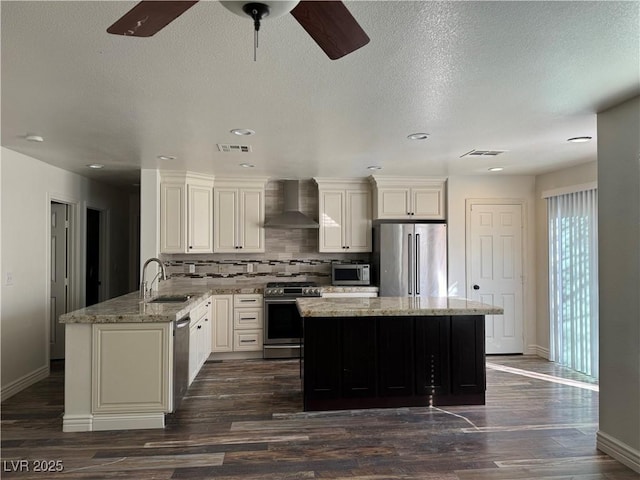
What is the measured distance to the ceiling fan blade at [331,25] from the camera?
127 centimetres

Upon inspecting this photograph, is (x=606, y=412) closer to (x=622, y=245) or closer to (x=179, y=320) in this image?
(x=622, y=245)

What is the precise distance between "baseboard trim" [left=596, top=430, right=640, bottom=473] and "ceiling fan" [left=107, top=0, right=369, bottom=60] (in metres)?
2.96

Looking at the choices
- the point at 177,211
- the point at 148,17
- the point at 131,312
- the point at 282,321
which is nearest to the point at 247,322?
the point at 282,321

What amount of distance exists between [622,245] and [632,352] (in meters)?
0.68

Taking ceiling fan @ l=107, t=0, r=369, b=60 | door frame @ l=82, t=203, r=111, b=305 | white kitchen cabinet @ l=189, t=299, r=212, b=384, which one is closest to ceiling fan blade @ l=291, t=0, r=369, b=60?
ceiling fan @ l=107, t=0, r=369, b=60

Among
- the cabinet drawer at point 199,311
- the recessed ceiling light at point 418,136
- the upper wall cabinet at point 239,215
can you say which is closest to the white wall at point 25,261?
the cabinet drawer at point 199,311

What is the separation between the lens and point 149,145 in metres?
3.78

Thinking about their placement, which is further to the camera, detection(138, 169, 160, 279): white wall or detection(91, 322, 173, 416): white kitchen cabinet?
detection(138, 169, 160, 279): white wall

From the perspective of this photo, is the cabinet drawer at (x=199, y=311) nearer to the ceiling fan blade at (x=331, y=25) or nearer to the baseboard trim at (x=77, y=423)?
the baseboard trim at (x=77, y=423)

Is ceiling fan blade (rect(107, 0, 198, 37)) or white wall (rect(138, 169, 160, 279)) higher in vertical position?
ceiling fan blade (rect(107, 0, 198, 37))

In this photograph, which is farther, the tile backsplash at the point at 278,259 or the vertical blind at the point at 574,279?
A: the tile backsplash at the point at 278,259

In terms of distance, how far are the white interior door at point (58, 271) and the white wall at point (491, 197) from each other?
4964 millimetres

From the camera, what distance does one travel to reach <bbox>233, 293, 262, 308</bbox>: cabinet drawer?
537 cm

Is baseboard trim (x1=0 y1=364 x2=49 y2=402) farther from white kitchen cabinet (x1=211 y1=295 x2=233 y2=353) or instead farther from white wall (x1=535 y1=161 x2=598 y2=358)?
white wall (x1=535 y1=161 x2=598 y2=358)
